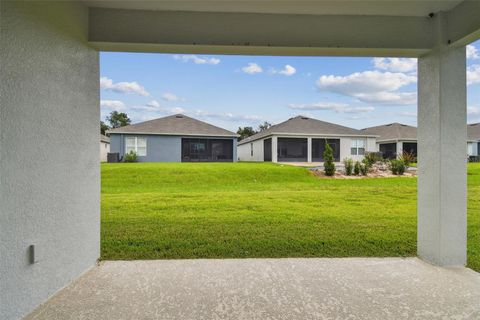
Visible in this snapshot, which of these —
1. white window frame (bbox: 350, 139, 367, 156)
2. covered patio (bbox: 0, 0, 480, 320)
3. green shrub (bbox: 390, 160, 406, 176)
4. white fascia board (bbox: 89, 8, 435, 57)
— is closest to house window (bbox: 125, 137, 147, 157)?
green shrub (bbox: 390, 160, 406, 176)

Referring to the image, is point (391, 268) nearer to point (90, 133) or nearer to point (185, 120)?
point (90, 133)

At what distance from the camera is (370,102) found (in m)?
26.3

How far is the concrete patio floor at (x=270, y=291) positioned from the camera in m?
2.31

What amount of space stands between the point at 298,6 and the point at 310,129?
20.2m

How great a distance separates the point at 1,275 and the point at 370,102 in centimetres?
2900

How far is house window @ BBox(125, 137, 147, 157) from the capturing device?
19.7 m

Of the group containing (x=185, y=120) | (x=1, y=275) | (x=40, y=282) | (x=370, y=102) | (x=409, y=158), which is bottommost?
(x=40, y=282)

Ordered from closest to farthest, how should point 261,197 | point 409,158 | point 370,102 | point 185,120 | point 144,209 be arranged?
point 144,209, point 261,197, point 409,158, point 185,120, point 370,102

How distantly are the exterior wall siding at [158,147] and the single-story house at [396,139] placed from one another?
53.9 ft

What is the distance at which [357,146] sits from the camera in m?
22.8

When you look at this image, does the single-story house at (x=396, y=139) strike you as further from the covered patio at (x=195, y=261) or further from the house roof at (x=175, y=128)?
the covered patio at (x=195, y=261)

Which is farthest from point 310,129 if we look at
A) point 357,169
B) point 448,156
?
point 448,156

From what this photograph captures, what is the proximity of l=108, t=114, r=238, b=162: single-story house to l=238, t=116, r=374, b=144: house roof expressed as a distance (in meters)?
4.05

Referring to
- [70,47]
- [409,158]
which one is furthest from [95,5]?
[409,158]
